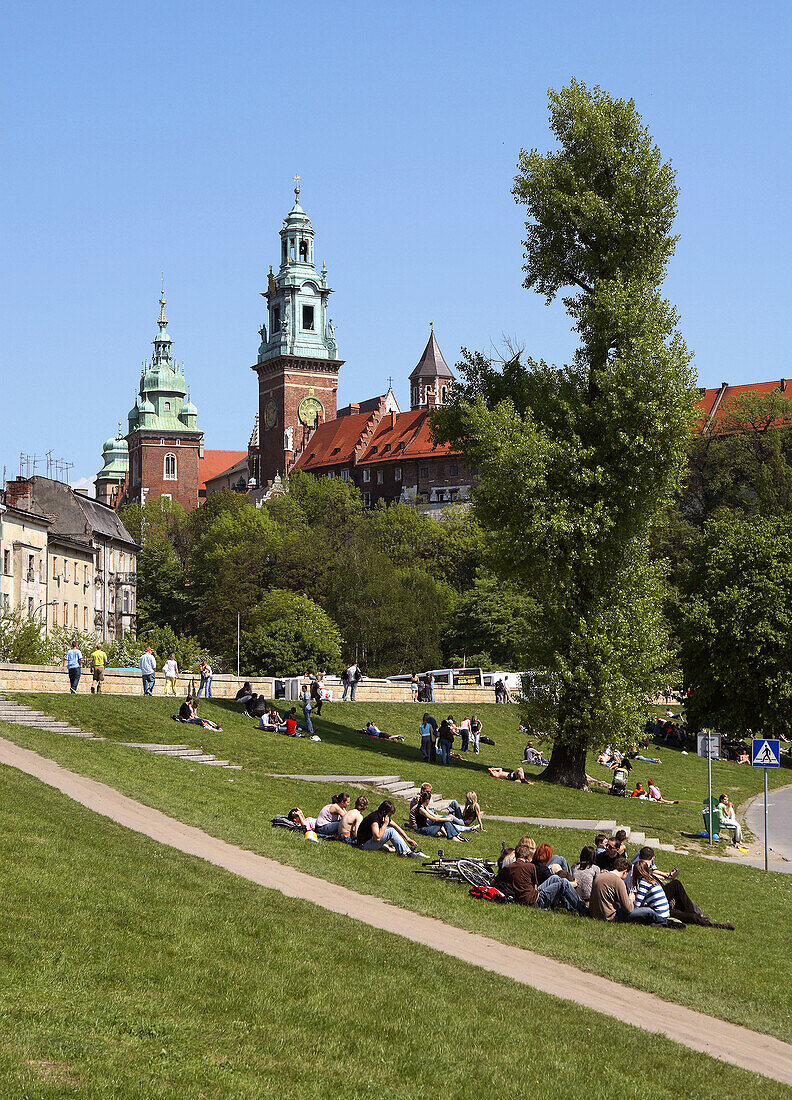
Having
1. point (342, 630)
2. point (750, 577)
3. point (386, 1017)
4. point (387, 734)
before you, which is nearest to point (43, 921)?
point (386, 1017)

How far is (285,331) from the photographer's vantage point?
517 ft

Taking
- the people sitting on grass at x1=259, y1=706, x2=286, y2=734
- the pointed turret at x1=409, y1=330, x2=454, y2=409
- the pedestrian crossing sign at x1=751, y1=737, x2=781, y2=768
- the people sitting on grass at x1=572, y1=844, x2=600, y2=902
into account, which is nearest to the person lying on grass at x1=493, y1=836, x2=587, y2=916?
the people sitting on grass at x1=572, y1=844, x2=600, y2=902

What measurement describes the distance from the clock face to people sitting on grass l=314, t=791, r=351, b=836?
143 m

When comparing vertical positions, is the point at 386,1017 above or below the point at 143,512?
below

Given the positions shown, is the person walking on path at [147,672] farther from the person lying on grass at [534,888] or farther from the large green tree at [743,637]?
the large green tree at [743,637]

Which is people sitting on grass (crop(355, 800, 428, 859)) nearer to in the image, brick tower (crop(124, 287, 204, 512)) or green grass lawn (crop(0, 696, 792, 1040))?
green grass lawn (crop(0, 696, 792, 1040))

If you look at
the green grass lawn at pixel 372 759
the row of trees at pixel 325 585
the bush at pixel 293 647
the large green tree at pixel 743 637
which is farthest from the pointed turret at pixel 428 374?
the green grass lawn at pixel 372 759

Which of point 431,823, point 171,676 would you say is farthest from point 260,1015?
point 171,676

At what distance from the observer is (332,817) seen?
20891 millimetres

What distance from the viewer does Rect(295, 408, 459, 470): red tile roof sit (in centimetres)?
14975

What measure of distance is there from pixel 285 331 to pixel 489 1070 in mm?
152401

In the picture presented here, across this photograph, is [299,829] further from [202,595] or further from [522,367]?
[202,595]

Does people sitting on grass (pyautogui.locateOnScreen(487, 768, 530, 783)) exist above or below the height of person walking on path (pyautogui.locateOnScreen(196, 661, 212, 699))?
below

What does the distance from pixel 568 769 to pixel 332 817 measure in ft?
53.1
